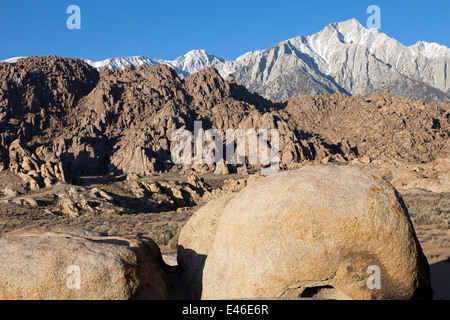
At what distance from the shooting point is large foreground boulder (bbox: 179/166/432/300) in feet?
17.5

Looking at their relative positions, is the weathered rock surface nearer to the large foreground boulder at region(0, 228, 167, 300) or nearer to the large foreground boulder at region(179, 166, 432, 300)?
the large foreground boulder at region(179, 166, 432, 300)

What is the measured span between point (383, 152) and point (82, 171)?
275 feet

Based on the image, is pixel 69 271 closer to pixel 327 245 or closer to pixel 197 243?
pixel 197 243

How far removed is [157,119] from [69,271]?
99577 mm

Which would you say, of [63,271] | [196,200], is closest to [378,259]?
[63,271]

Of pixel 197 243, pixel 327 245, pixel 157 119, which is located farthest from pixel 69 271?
pixel 157 119

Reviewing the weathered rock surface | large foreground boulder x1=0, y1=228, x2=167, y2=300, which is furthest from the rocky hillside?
large foreground boulder x1=0, y1=228, x2=167, y2=300

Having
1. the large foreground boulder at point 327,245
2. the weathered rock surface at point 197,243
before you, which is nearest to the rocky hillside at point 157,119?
the weathered rock surface at point 197,243

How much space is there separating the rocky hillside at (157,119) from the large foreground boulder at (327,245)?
65137 millimetres

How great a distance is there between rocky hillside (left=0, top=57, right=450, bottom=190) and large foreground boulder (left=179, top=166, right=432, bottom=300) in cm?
6514

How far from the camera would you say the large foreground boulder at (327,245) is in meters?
5.33

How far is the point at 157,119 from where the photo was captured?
3979 inches

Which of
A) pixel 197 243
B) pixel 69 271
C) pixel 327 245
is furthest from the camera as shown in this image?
pixel 197 243

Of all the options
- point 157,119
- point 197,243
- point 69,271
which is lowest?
point 197,243
